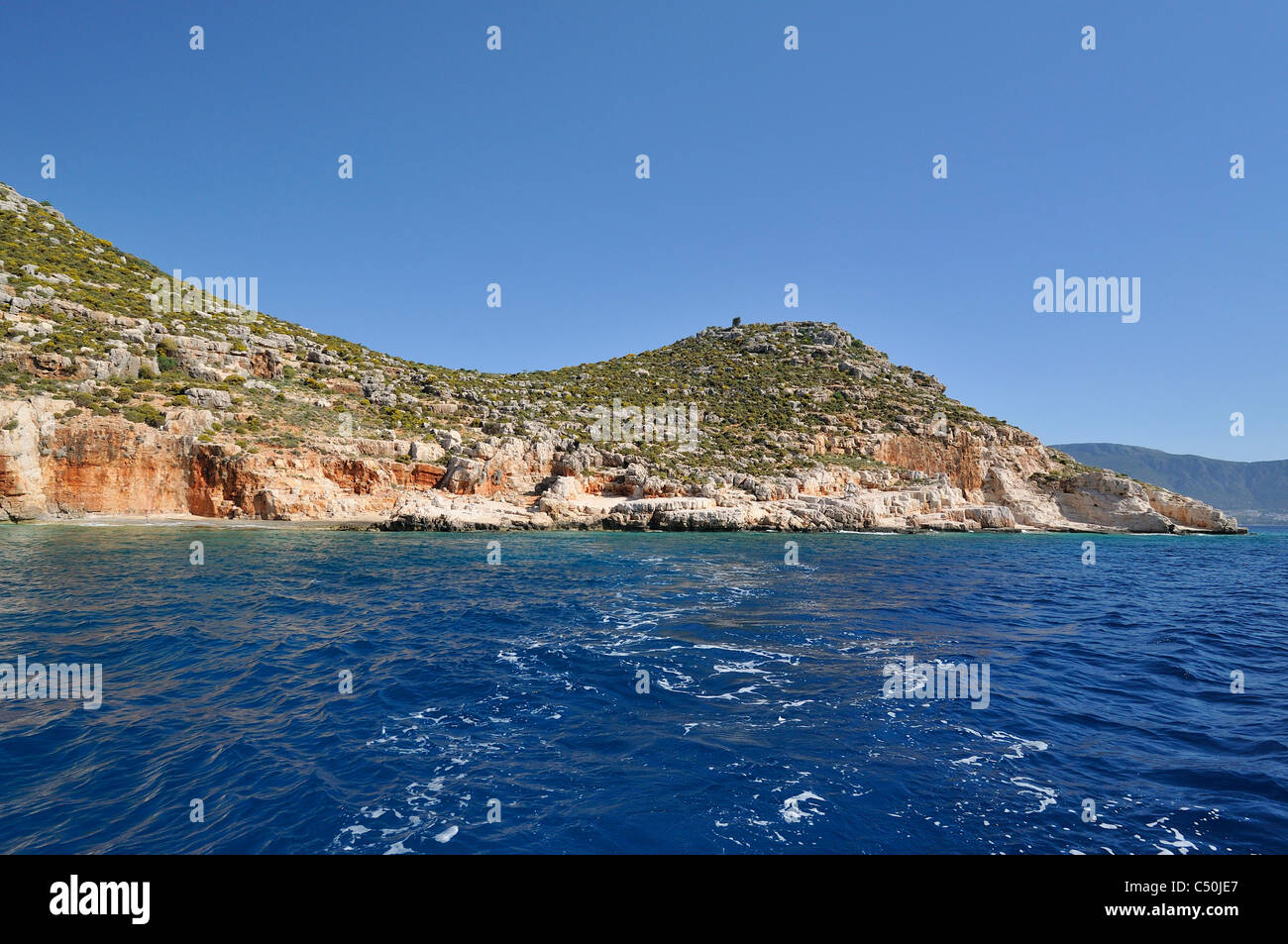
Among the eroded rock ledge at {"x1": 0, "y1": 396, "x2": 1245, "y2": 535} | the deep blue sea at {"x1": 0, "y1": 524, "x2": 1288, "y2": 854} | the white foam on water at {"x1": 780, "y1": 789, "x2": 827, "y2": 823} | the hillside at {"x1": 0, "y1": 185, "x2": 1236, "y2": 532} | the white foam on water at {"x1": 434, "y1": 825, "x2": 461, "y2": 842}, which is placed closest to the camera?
the white foam on water at {"x1": 434, "y1": 825, "x2": 461, "y2": 842}

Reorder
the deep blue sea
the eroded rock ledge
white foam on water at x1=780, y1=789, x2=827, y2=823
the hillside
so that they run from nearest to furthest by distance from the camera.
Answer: the deep blue sea, white foam on water at x1=780, y1=789, x2=827, y2=823, the eroded rock ledge, the hillside

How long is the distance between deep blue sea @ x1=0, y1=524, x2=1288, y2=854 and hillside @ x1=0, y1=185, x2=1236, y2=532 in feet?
73.2

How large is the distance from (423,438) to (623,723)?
147 feet

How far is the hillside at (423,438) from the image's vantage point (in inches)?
1468

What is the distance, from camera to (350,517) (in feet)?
134

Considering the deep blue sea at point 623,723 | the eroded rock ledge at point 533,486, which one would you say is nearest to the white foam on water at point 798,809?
the deep blue sea at point 623,723

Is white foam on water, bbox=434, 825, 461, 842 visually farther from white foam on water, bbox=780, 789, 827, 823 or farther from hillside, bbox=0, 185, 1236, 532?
hillside, bbox=0, 185, 1236, 532

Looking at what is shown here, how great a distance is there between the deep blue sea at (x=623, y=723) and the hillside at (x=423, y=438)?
2232 centimetres

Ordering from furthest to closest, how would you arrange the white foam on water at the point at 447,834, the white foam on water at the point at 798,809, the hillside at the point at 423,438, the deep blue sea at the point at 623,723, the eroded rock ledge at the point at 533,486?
the hillside at the point at 423,438 → the eroded rock ledge at the point at 533,486 → the white foam on water at the point at 798,809 → the deep blue sea at the point at 623,723 → the white foam on water at the point at 447,834

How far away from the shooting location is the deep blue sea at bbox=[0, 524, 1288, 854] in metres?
5.43

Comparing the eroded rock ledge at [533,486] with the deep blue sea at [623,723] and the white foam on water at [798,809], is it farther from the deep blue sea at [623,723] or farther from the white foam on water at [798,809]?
the white foam on water at [798,809]

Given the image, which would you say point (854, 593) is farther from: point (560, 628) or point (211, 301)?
point (211, 301)

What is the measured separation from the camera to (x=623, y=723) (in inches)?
322

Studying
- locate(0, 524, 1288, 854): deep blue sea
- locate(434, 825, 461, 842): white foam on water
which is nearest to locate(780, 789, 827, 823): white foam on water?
locate(0, 524, 1288, 854): deep blue sea
